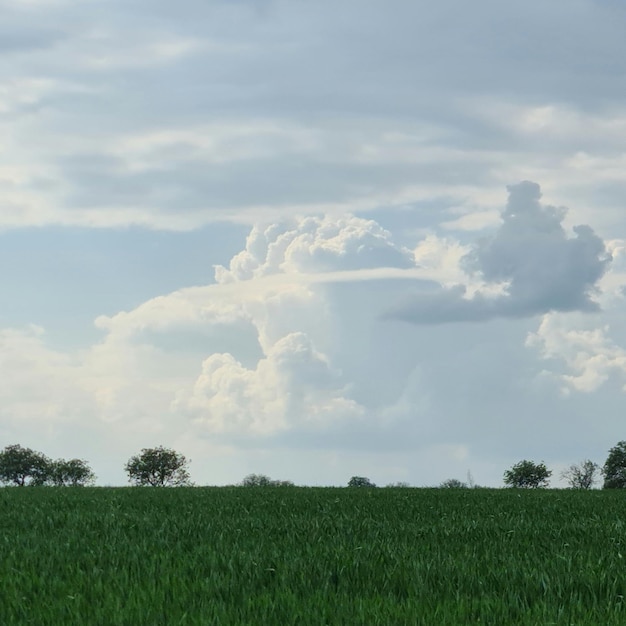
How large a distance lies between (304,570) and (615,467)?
11687 centimetres

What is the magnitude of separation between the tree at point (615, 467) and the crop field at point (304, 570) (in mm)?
103686

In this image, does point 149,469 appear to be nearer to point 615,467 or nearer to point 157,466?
point 157,466

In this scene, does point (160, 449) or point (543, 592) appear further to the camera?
point (160, 449)

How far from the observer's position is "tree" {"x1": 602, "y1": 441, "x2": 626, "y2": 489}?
114062mm

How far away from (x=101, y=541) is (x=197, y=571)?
364cm

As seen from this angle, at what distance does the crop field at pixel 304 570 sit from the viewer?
26.9ft

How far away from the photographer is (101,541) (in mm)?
13188

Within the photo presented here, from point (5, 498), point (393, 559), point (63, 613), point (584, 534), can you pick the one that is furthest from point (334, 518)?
point (5, 498)

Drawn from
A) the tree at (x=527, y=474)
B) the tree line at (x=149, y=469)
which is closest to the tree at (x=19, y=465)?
the tree line at (x=149, y=469)

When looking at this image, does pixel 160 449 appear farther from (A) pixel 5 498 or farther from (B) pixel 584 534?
(B) pixel 584 534

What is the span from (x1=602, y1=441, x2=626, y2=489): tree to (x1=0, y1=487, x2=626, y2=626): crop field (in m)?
104

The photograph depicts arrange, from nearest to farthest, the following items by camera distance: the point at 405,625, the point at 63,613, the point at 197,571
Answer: the point at 405,625, the point at 63,613, the point at 197,571

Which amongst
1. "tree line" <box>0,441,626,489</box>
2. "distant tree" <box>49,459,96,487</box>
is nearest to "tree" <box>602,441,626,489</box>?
"tree line" <box>0,441,626,489</box>

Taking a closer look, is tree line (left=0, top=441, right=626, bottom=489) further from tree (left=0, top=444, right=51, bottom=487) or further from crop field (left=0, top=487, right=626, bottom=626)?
crop field (left=0, top=487, right=626, bottom=626)
